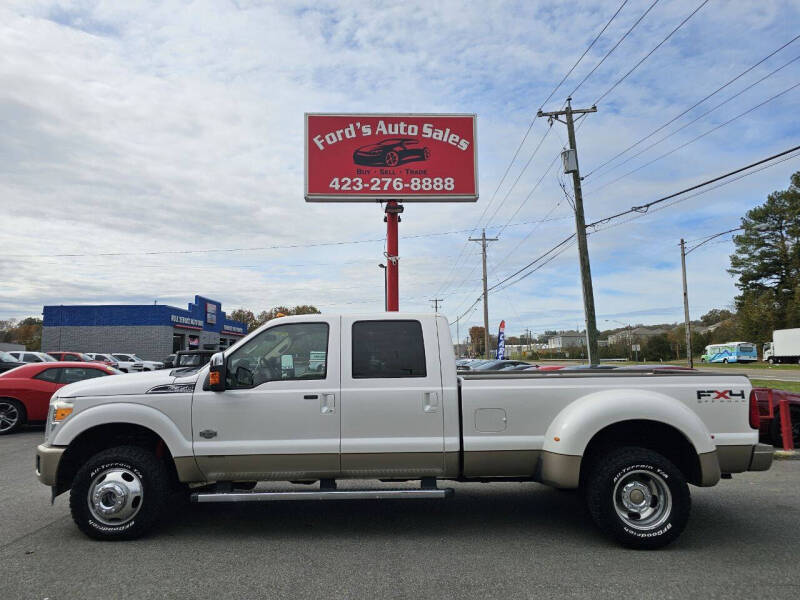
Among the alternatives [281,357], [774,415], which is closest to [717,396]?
[281,357]

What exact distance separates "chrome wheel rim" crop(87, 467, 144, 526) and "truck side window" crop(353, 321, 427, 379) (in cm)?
211

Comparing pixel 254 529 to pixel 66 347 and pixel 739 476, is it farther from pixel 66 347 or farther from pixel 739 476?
pixel 66 347

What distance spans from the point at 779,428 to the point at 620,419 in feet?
22.6

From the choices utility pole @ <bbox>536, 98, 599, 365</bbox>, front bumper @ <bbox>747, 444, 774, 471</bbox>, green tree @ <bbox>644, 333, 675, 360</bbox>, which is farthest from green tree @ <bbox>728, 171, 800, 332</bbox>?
front bumper @ <bbox>747, 444, 774, 471</bbox>

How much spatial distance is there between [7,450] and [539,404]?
9.51m

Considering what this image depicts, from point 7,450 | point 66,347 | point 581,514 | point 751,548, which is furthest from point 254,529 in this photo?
point 66,347

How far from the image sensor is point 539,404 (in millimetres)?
4980

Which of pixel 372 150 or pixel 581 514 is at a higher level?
pixel 372 150

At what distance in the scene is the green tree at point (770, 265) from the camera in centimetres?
6638

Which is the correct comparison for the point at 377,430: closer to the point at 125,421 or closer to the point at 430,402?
the point at 430,402

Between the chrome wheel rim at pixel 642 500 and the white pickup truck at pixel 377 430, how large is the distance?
12 mm

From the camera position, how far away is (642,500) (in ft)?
15.8

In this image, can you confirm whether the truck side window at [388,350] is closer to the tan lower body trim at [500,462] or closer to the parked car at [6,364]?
the tan lower body trim at [500,462]

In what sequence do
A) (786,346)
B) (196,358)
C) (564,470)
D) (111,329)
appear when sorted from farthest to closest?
(786,346), (111,329), (196,358), (564,470)
